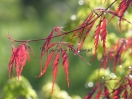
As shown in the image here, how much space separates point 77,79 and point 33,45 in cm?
81

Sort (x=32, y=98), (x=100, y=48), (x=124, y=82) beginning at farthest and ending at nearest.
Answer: (x=100, y=48) → (x=32, y=98) → (x=124, y=82)

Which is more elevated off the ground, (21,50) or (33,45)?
(33,45)

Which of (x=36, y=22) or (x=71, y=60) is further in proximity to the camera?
(x=36, y=22)

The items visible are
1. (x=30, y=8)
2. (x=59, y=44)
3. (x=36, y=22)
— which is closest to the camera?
(x=59, y=44)

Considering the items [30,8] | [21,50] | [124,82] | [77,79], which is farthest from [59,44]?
[30,8]

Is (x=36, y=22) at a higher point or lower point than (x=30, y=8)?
lower

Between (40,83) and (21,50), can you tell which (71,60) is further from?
(21,50)

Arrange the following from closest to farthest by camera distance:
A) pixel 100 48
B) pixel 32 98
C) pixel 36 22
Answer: pixel 32 98, pixel 100 48, pixel 36 22

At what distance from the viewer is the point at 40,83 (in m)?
6.71

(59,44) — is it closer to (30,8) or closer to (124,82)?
(124,82)

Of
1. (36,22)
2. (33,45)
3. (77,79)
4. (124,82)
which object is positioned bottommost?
(124,82)

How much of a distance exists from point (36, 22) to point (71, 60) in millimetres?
1414

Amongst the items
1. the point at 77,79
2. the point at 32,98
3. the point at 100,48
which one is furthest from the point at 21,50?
the point at 77,79

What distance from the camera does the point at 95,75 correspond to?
2082 mm
